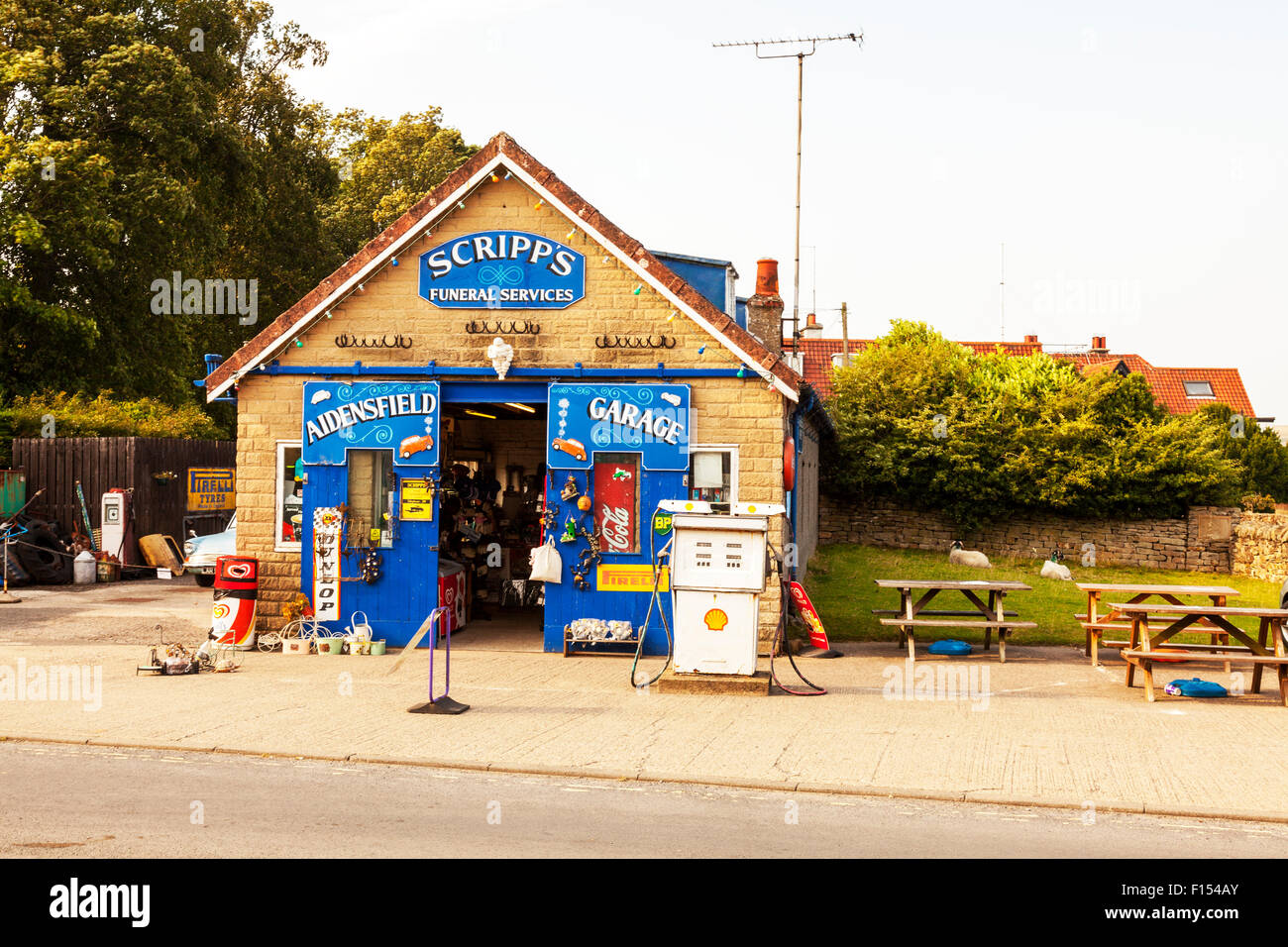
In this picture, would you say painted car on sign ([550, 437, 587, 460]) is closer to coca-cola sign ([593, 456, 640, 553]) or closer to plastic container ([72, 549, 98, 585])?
coca-cola sign ([593, 456, 640, 553])

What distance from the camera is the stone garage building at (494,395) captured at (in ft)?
50.0

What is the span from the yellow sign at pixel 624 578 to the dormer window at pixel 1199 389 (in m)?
55.2

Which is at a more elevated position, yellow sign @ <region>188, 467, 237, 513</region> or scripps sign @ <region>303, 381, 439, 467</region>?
scripps sign @ <region>303, 381, 439, 467</region>

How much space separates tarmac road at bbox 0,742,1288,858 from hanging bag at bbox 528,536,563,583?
6009mm

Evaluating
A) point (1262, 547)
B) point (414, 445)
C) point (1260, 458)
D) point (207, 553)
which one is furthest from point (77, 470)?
point (1260, 458)

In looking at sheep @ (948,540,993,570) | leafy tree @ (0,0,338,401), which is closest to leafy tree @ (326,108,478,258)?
leafy tree @ (0,0,338,401)

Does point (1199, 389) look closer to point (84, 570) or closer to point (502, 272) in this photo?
point (84, 570)

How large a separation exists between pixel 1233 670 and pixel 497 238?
1062 cm

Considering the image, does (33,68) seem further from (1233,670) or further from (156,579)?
(1233,670)

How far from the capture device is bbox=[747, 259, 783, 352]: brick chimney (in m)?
20.6

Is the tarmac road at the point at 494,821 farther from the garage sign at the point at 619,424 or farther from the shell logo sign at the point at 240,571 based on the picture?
the garage sign at the point at 619,424

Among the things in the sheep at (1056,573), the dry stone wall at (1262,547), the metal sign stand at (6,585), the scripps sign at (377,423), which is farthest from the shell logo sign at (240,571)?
the dry stone wall at (1262,547)

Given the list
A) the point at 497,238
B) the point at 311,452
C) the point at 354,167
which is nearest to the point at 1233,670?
the point at 497,238

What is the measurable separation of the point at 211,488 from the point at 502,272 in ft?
50.9
